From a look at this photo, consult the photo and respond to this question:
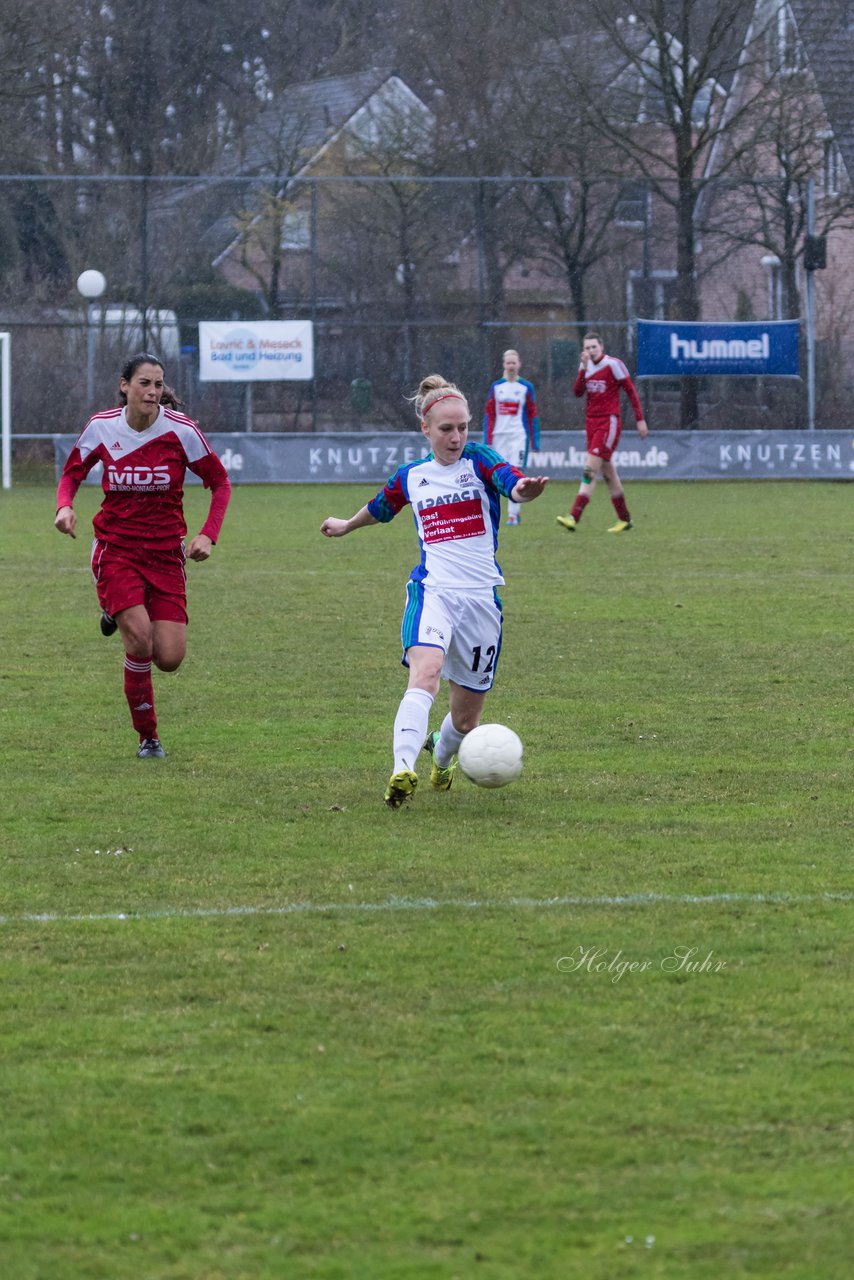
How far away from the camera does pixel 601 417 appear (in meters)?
19.8

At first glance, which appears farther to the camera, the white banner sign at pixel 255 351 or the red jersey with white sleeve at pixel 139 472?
the white banner sign at pixel 255 351

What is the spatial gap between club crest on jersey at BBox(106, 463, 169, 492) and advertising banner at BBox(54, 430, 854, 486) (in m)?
19.0

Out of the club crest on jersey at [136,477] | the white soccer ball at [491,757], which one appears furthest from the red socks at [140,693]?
the white soccer ball at [491,757]

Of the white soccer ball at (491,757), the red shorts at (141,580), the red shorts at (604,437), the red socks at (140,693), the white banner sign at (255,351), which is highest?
the white banner sign at (255,351)

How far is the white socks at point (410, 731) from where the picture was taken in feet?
20.9

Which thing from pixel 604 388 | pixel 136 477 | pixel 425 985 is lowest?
pixel 425 985

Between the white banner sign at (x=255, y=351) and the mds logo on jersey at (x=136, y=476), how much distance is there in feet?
66.3

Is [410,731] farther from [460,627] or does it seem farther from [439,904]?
[439,904]

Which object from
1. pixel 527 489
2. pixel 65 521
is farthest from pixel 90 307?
pixel 527 489

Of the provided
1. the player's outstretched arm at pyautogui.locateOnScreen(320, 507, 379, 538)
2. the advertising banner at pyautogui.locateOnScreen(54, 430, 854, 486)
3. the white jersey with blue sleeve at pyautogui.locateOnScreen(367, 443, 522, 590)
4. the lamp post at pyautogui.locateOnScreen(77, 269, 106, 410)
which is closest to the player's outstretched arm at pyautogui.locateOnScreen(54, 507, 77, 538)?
the player's outstretched arm at pyautogui.locateOnScreen(320, 507, 379, 538)

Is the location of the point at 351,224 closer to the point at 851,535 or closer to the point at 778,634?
the point at 851,535

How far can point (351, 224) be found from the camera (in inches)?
1137

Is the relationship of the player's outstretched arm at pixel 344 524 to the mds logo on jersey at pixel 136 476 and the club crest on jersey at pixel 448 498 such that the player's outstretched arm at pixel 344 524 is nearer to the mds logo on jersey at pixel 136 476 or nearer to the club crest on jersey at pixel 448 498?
the club crest on jersey at pixel 448 498

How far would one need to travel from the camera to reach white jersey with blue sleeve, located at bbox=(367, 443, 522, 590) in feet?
22.2
